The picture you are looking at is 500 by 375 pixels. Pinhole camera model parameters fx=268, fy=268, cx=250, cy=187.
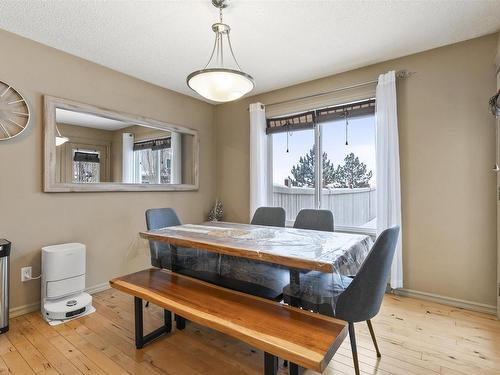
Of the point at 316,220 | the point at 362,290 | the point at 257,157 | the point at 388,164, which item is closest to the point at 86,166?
the point at 257,157

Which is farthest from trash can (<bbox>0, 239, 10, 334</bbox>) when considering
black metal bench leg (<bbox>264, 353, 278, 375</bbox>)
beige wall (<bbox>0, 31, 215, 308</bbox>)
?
black metal bench leg (<bbox>264, 353, 278, 375</bbox>)

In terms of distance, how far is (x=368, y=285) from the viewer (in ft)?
4.69

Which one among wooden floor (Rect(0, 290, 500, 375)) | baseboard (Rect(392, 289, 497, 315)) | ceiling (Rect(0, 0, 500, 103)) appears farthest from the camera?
baseboard (Rect(392, 289, 497, 315))

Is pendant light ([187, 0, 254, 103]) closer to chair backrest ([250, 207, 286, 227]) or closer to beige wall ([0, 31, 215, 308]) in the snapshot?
chair backrest ([250, 207, 286, 227])

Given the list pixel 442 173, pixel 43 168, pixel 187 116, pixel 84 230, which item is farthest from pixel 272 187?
pixel 43 168

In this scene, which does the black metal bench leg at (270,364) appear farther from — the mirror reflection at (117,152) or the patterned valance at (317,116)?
the patterned valance at (317,116)

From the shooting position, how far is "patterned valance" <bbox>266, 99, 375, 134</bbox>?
3049 mm

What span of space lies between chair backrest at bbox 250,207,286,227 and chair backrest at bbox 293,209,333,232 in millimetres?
218

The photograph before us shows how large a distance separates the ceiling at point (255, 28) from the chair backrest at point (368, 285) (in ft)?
5.87

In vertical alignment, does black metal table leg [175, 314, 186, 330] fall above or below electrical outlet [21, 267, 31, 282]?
below

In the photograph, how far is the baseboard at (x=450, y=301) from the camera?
2.41 metres

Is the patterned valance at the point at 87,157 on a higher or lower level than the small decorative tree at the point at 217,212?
higher

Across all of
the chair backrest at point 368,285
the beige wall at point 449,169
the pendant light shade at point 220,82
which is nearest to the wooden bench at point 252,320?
the chair backrest at point 368,285

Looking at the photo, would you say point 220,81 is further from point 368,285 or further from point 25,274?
point 25,274
